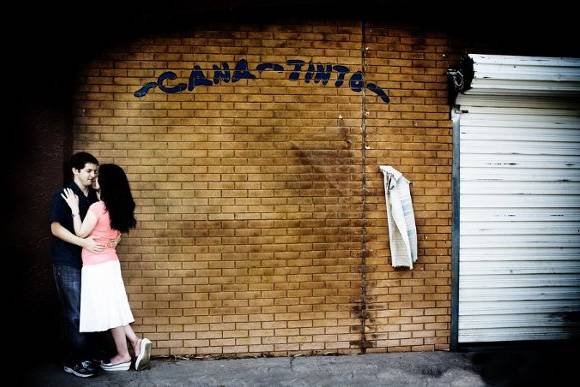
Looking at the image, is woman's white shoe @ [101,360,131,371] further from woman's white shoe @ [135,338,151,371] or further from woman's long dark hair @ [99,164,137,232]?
woman's long dark hair @ [99,164,137,232]

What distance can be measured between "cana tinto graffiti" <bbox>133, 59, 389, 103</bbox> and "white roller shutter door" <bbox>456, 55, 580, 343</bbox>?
3.81 feet

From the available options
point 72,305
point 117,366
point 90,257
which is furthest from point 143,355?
point 90,257

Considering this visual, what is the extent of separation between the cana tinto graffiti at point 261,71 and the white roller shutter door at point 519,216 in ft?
3.81

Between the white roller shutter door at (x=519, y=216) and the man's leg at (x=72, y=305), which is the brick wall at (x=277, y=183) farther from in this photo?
the man's leg at (x=72, y=305)

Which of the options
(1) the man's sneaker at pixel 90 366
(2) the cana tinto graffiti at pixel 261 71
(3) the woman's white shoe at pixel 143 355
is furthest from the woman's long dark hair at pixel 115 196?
(1) the man's sneaker at pixel 90 366

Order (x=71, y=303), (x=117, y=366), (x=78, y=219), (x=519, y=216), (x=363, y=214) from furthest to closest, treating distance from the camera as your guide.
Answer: (x=519, y=216)
(x=363, y=214)
(x=117, y=366)
(x=71, y=303)
(x=78, y=219)

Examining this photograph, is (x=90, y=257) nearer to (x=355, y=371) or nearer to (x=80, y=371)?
(x=80, y=371)

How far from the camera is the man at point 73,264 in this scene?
428 cm

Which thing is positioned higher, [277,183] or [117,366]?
[277,183]

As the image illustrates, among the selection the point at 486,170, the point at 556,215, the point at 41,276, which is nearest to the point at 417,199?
the point at 486,170

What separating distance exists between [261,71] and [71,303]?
3.07m

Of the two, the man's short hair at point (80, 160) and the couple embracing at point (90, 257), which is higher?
the man's short hair at point (80, 160)

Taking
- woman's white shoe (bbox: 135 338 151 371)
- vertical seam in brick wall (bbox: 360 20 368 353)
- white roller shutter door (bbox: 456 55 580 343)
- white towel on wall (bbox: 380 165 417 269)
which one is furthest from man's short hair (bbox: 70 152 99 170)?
white roller shutter door (bbox: 456 55 580 343)

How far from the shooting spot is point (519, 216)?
513 centimetres
